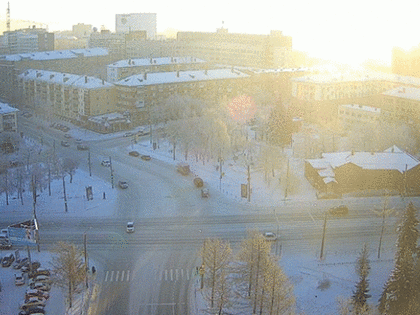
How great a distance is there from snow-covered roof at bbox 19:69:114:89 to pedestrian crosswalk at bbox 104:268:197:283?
28552mm

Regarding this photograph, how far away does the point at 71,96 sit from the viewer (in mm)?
46719

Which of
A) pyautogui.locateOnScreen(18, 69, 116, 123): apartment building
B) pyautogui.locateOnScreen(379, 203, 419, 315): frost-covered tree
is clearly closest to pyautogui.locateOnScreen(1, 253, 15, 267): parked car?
pyautogui.locateOnScreen(379, 203, 419, 315): frost-covered tree

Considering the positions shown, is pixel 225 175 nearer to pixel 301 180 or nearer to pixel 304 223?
pixel 301 180

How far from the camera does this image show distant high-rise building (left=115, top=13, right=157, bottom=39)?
127375mm

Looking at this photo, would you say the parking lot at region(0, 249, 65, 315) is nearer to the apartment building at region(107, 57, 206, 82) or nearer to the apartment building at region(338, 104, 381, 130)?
the apartment building at region(338, 104, 381, 130)

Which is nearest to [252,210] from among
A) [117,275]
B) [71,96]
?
[117,275]

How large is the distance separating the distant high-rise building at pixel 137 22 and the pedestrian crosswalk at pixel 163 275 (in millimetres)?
111760

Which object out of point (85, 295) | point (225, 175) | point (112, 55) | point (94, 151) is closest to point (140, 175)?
point (225, 175)

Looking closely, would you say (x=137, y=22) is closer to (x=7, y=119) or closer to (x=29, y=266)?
(x=7, y=119)

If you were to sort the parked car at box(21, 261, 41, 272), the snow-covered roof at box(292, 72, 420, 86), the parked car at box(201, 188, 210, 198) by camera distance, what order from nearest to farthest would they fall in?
the parked car at box(21, 261, 41, 272) < the parked car at box(201, 188, 210, 198) < the snow-covered roof at box(292, 72, 420, 86)

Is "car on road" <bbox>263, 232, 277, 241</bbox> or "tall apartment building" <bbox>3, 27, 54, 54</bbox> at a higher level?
"tall apartment building" <bbox>3, 27, 54, 54</bbox>

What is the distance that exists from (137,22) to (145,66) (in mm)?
79171

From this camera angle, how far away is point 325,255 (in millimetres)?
20875

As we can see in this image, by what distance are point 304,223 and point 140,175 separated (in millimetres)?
11026
